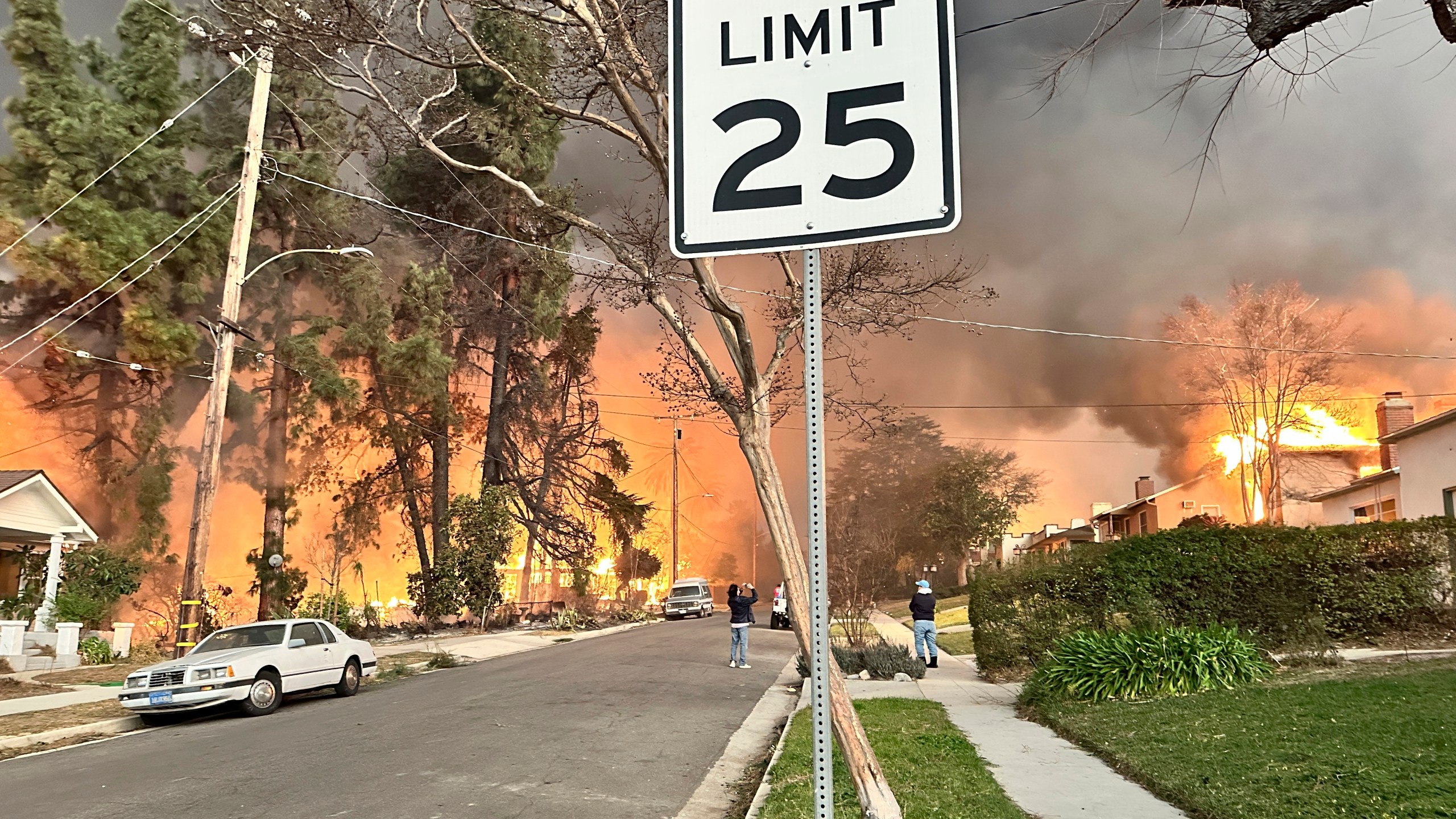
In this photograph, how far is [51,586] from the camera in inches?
959

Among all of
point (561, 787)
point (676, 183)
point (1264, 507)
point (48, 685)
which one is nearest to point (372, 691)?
point (48, 685)

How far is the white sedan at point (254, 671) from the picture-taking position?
1406cm

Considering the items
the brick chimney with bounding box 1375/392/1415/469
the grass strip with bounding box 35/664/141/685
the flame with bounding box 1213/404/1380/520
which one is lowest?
the grass strip with bounding box 35/664/141/685

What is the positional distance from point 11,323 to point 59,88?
277 inches

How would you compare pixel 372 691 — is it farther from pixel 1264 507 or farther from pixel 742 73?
pixel 1264 507

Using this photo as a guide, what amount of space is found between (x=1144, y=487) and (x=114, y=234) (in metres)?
50.7

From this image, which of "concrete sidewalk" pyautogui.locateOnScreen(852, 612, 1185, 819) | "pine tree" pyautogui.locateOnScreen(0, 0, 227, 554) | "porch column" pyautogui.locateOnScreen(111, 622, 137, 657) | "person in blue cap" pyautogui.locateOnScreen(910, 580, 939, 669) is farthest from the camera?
"pine tree" pyautogui.locateOnScreen(0, 0, 227, 554)

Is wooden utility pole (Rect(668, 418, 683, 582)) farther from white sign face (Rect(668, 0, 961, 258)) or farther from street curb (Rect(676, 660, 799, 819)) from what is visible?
white sign face (Rect(668, 0, 961, 258))

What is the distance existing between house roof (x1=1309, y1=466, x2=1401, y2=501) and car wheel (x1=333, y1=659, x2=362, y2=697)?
26.1 m

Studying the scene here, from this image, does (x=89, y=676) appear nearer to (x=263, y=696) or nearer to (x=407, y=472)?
(x=263, y=696)

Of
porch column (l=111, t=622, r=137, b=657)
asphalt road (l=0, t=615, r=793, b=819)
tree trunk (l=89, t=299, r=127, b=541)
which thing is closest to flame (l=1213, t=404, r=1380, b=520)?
asphalt road (l=0, t=615, r=793, b=819)

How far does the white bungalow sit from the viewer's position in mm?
21766

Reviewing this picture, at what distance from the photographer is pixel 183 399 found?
3183 centimetres

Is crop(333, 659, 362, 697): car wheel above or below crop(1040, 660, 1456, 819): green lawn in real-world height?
below
